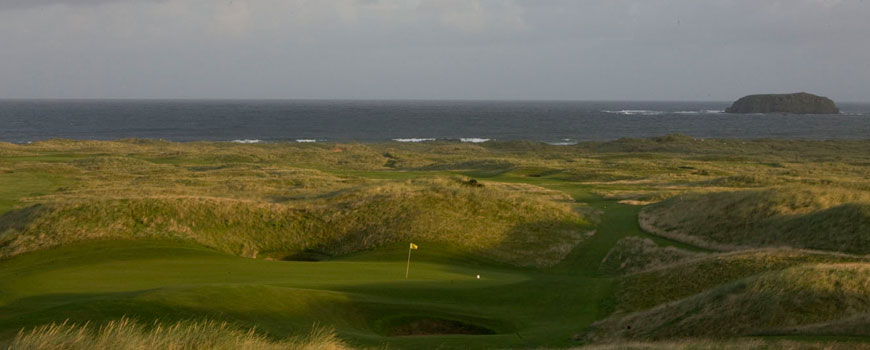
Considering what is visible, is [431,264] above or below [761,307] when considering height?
below

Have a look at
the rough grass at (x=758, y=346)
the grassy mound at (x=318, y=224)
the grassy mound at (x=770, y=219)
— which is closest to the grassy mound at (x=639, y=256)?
the grassy mound at (x=318, y=224)

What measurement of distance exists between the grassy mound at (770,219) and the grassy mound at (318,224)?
4.61 metres

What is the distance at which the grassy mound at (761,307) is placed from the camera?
1402cm

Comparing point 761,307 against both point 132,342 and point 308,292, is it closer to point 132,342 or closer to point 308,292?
point 308,292

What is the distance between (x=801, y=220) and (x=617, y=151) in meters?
74.3

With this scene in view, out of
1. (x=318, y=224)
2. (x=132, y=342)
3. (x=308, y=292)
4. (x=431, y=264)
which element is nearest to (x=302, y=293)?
(x=308, y=292)

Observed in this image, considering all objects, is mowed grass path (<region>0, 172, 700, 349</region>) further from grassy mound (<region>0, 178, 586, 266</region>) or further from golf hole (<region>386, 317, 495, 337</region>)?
grassy mound (<region>0, 178, 586, 266</region>)

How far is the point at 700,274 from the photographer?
19.8 m

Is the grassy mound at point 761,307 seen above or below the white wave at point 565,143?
above

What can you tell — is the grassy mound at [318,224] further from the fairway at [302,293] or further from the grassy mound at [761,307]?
the grassy mound at [761,307]

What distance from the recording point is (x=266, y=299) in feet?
51.1

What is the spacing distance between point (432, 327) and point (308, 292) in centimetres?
311

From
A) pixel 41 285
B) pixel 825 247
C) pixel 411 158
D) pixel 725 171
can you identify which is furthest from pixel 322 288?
pixel 411 158

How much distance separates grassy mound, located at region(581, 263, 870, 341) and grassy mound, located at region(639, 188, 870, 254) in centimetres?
1065
